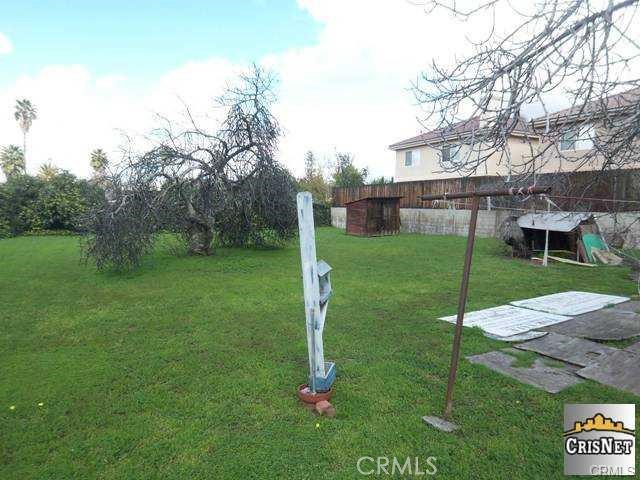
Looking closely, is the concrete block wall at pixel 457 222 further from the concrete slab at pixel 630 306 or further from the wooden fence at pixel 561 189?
the concrete slab at pixel 630 306

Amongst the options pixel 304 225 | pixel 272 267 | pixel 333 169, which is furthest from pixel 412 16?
pixel 333 169

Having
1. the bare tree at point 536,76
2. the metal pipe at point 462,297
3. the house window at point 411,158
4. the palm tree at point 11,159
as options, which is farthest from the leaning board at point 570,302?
the palm tree at point 11,159

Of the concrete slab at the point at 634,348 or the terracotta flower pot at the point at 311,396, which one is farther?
the concrete slab at the point at 634,348

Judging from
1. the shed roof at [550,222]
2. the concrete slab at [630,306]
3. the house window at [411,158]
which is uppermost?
the house window at [411,158]

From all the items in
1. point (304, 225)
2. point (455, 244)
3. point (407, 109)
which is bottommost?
point (455, 244)

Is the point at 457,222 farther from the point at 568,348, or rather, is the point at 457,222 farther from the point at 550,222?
the point at 568,348

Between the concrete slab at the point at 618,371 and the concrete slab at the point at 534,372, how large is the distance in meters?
0.15

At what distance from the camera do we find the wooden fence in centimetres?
379

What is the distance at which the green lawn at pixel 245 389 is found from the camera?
2.22 m

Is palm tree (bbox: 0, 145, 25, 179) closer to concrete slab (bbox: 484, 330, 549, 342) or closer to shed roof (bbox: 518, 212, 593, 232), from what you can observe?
shed roof (bbox: 518, 212, 593, 232)

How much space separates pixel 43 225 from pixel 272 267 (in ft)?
49.8

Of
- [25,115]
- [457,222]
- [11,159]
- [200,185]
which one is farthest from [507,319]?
[25,115]

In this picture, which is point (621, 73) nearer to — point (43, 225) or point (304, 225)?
point (304, 225)

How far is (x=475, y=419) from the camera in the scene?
258 centimetres
